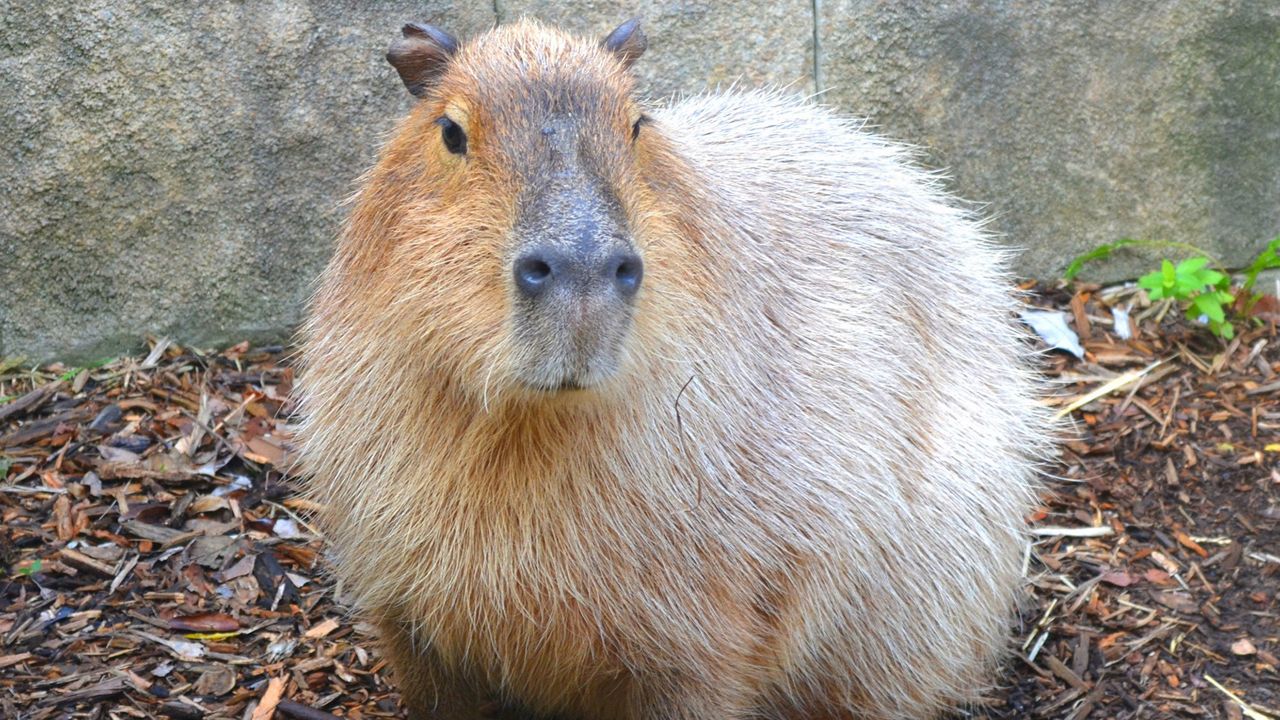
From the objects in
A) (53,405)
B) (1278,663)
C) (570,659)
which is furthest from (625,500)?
(53,405)

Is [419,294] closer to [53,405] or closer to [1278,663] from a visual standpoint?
[53,405]

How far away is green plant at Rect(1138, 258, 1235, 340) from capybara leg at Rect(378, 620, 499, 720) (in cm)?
293

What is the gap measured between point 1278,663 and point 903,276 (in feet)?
4.93

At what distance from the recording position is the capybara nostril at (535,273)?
6.89 feet

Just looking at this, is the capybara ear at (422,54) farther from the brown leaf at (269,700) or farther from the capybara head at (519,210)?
the brown leaf at (269,700)

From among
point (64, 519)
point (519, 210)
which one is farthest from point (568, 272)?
point (64, 519)

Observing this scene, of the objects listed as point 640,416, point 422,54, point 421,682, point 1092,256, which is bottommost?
point 421,682

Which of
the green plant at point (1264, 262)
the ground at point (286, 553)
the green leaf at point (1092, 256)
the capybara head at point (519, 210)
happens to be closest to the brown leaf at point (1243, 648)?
the ground at point (286, 553)

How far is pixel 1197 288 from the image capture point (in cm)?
458

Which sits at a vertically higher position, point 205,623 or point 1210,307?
point 1210,307

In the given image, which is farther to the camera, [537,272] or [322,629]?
[322,629]

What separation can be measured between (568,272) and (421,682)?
148 cm

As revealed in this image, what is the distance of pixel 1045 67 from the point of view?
4.80 meters

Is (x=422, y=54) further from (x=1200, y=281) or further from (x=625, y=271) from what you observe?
(x=1200, y=281)
